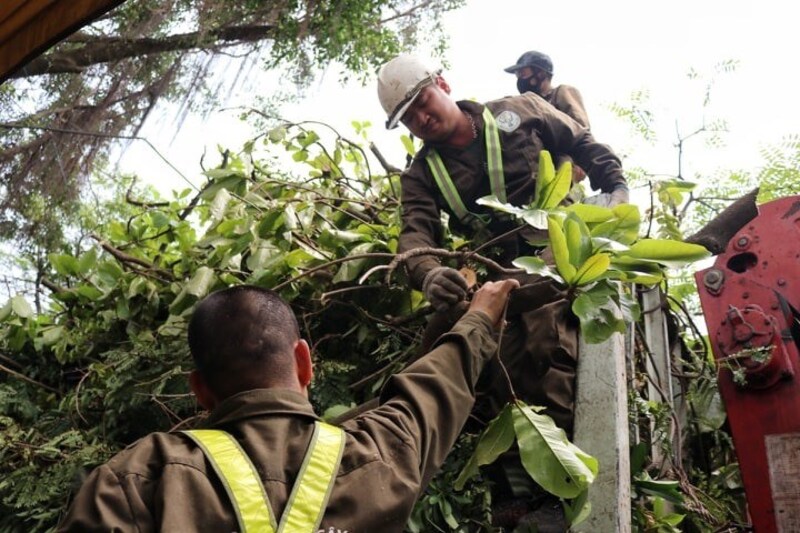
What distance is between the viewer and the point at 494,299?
9.07ft

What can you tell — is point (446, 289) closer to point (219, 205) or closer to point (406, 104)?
point (406, 104)

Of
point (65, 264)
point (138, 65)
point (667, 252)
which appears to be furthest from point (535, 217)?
point (138, 65)

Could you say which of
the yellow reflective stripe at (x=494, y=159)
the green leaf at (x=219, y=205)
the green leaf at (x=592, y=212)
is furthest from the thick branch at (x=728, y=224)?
the green leaf at (x=219, y=205)

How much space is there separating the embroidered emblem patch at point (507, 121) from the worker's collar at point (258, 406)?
6.86ft

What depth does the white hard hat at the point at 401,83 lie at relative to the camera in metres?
3.79

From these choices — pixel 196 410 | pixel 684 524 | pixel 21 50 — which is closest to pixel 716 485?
pixel 684 524

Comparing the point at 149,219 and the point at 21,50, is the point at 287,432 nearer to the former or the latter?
the point at 21,50

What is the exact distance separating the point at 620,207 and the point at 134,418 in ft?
7.38

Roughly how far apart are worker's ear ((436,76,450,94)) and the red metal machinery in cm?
134

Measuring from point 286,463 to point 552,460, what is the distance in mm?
819

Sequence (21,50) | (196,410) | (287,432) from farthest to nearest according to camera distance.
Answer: (196,410), (21,50), (287,432)

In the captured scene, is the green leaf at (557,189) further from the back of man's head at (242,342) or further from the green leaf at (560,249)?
the back of man's head at (242,342)

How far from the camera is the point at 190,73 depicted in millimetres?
8445

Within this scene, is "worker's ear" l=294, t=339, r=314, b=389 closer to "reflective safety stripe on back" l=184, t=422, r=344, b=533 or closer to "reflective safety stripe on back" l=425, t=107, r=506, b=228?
"reflective safety stripe on back" l=184, t=422, r=344, b=533
